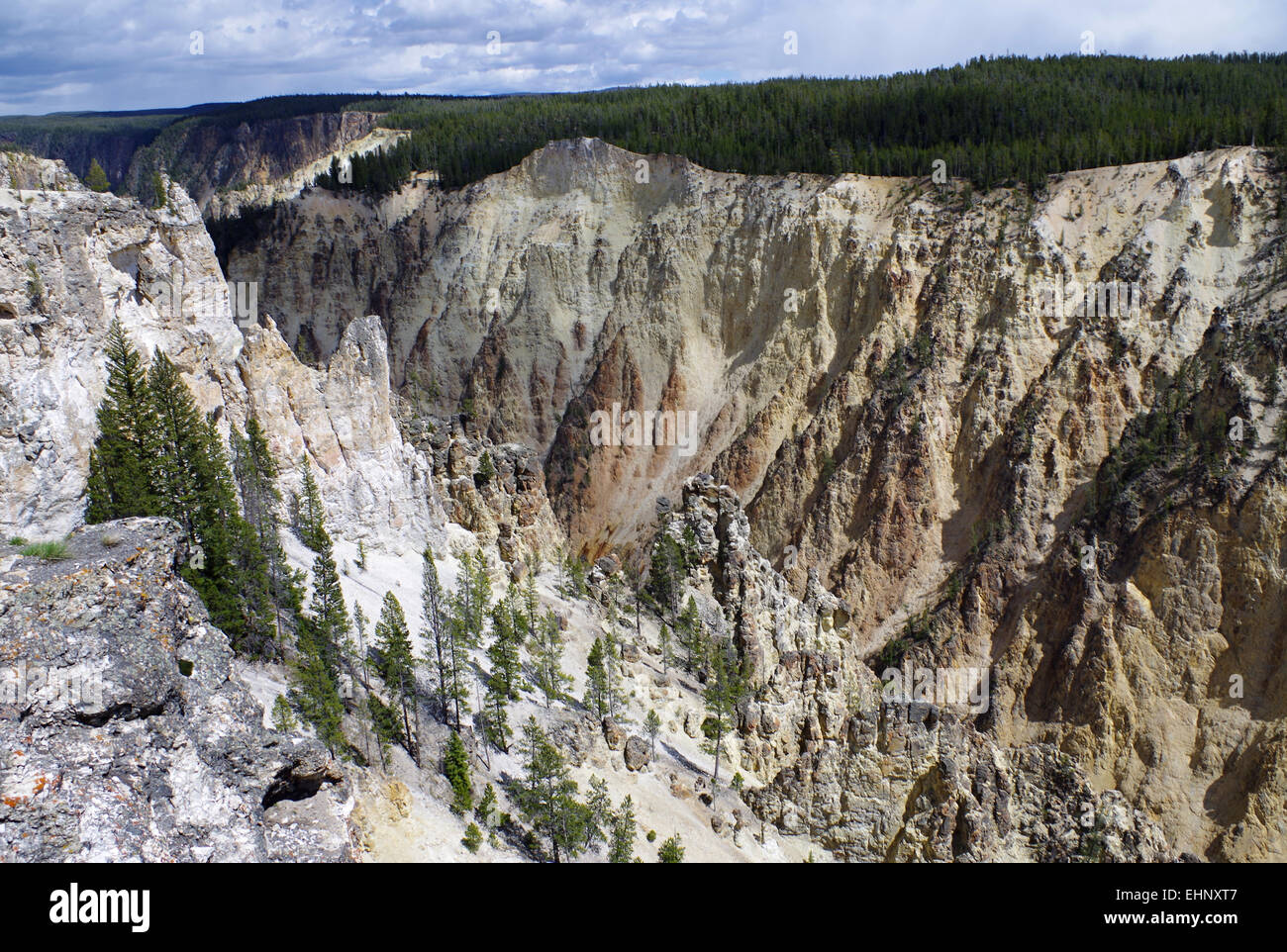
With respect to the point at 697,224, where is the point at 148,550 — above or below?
below

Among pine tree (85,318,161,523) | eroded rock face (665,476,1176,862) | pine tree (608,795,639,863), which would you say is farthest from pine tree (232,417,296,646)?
eroded rock face (665,476,1176,862)

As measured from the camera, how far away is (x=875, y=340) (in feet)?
218

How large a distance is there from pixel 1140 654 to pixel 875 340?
2658cm

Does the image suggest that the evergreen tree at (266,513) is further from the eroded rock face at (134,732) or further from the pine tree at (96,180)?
the eroded rock face at (134,732)

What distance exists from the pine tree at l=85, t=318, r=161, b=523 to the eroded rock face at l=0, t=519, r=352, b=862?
1015 centimetres

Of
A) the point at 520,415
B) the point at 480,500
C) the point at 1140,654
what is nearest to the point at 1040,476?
the point at 1140,654

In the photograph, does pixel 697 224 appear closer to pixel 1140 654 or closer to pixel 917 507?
pixel 917 507

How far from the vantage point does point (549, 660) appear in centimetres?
4522

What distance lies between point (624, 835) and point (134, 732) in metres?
20.9

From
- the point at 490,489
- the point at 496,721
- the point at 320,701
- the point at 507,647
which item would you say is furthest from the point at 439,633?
the point at 490,489

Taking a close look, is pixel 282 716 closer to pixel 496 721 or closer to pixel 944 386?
pixel 496 721
